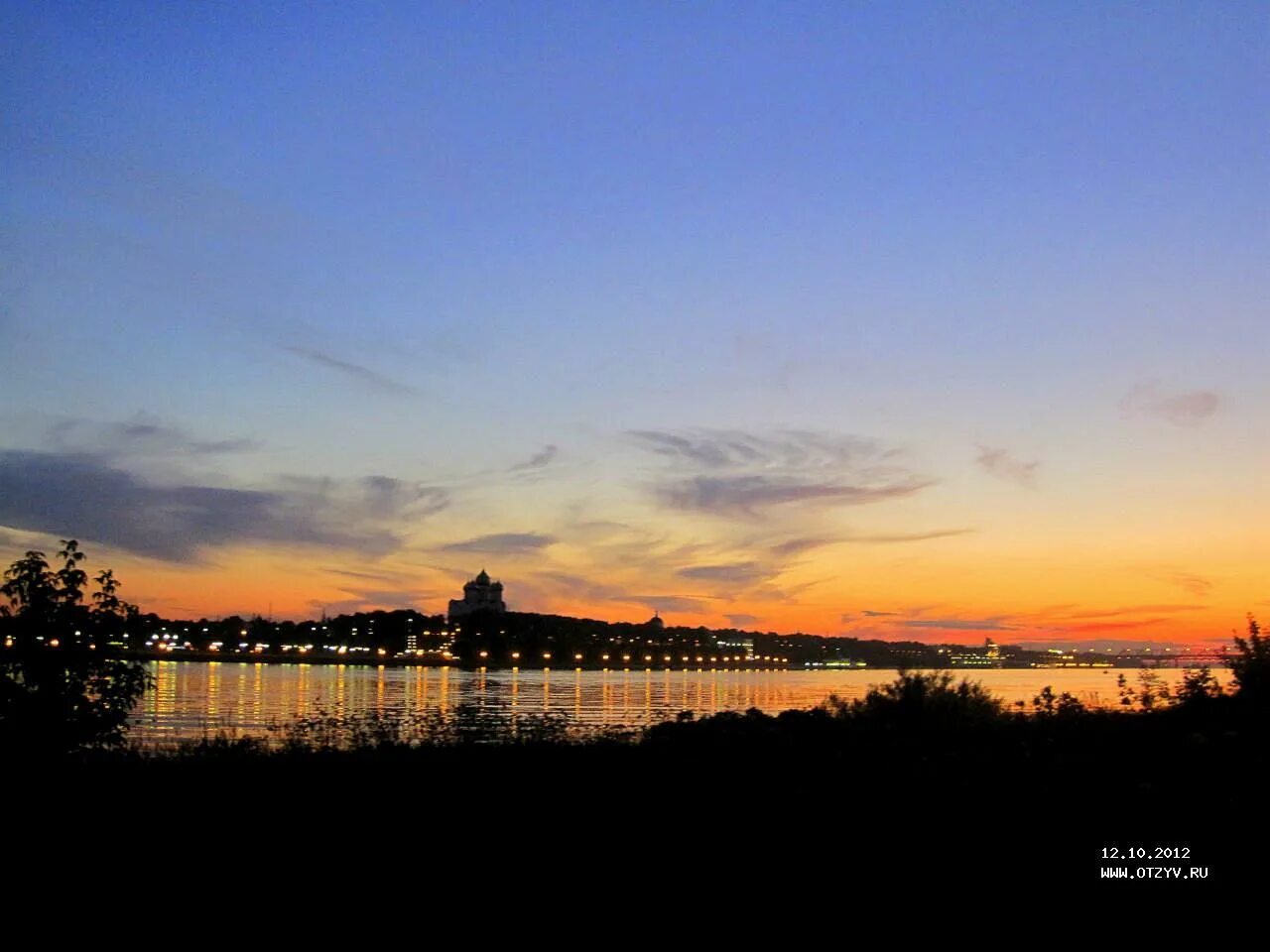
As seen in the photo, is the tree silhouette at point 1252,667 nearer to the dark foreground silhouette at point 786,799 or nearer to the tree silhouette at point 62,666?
the dark foreground silhouette at point 786,799

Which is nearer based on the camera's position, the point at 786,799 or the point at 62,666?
the point at 786,799

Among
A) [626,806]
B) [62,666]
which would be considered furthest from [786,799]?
[62,666]

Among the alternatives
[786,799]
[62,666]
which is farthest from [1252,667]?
[62,666]

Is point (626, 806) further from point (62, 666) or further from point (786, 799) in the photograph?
point (62, 666)

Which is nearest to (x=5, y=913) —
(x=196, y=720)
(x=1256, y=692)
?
(x=1256, y=692)

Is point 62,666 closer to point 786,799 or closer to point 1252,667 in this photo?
point 786,799

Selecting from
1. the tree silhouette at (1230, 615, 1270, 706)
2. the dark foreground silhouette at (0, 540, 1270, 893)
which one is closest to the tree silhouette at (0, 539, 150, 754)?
the dark foreground silhouette at (0, 540, 1270, 893)

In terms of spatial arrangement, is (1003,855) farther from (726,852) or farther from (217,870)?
→ (217,870)

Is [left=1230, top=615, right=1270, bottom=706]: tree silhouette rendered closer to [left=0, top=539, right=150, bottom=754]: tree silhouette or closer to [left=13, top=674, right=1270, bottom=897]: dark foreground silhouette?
[left=13, top=674, right=1270, bottom=897]: dark foreground silhouette

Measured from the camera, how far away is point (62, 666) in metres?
A: 18.0

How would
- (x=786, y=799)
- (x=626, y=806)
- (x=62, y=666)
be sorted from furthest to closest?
(x=62, y=666)
(x=786, y=799)
(x=626, y=806)

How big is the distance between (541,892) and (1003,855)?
434cm

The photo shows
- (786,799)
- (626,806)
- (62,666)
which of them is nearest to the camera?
(626,806)

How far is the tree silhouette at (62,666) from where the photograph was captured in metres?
17.3
